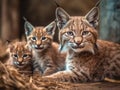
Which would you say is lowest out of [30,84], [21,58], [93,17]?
[30,84]

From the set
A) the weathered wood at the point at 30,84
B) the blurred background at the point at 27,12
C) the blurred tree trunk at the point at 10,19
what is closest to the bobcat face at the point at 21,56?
the weathered wood at the point at 30,84

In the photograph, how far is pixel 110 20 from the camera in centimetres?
450

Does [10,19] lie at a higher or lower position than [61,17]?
higher

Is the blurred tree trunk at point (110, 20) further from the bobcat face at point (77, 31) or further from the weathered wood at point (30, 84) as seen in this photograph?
the weathered wood at point (30, 84)

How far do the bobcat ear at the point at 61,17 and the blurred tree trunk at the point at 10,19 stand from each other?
2.09 metres

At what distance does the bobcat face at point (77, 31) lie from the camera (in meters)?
3.68

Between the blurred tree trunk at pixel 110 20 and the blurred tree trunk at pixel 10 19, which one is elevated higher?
the blurred tree trunk at pixel 10 19

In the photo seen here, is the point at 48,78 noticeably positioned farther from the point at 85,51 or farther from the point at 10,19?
the point at 10,19

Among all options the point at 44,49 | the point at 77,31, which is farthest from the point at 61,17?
the point at 44,49

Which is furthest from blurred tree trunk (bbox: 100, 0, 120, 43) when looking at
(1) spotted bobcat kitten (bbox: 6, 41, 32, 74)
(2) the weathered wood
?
(1) spotted bobcat kitten (bbox: 6, 41, 32, 74)

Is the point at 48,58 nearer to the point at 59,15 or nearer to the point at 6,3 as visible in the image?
the point at 59,15

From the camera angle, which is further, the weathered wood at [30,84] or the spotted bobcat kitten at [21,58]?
the spotted bobcat kitten at [21,58]

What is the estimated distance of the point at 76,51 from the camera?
12.3 feet

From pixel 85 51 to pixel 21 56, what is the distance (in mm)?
435
